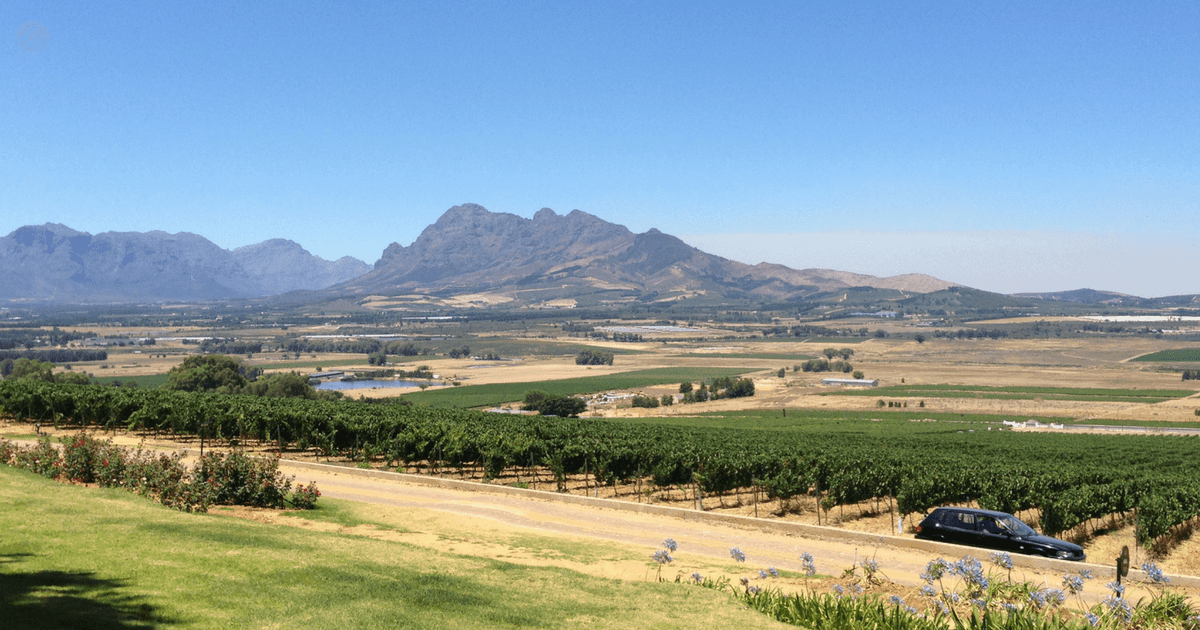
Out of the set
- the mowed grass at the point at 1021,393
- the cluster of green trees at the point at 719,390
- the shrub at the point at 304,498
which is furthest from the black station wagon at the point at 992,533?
the mowed grass at the point at 1021,393

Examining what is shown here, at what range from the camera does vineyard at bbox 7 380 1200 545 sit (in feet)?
109

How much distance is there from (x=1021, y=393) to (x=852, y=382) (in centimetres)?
3557

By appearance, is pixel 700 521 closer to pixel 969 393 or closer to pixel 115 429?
pixel 115 429

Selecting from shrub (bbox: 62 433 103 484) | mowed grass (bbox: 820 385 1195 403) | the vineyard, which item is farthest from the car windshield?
mowed grass (bbox: 820 385 1195 403)

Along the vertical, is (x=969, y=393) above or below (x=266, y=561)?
below

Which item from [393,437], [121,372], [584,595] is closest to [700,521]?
[584,595]

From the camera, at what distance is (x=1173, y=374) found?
636 feet

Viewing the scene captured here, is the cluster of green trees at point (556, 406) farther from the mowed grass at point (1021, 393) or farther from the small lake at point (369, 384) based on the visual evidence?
the small lake at point (369, 384)

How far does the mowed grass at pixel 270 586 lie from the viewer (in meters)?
12.9

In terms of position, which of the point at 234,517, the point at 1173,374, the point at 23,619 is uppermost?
the point at 23,619

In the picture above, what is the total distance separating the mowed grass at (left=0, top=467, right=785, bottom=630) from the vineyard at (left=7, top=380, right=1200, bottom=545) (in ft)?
60.6

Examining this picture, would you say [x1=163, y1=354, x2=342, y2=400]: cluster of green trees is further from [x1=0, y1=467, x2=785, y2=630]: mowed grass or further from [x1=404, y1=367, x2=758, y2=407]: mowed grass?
[x1=0, y1=467, x2=785, y2=630]: mowed grass

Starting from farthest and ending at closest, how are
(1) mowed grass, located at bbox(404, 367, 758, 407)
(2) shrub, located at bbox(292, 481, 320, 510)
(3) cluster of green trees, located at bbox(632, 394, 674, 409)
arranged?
(1) mowed grass, located at bbox(404, 367, 758, 407), (3) cluster of green trees, located at bbox(632, 394, 674, 409), (2) shrub, located at bbox(292, 481, 320, 510)

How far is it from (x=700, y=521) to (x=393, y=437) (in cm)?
2209
